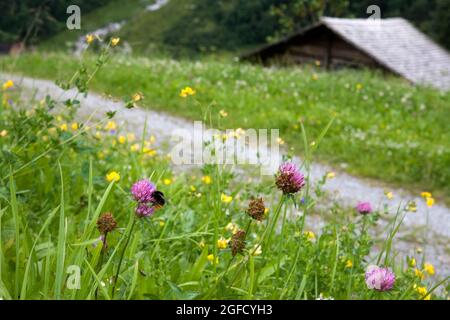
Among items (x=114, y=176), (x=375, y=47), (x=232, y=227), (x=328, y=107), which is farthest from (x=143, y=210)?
(x=375, y=47)

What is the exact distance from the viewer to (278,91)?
30.4ft

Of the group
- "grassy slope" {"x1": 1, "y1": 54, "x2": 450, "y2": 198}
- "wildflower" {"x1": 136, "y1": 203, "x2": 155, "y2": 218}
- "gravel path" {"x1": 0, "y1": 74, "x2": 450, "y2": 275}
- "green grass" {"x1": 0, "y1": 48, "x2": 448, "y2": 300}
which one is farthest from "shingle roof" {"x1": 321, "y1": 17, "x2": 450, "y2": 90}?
"wildflower" {"x1": 136, "y1": 203, "x2": 155, "y2": 218}

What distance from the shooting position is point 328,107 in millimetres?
8523

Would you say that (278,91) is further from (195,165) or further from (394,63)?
(394,63)

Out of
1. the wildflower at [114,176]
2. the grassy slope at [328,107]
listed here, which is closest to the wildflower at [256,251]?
the wildflower at [114,176]

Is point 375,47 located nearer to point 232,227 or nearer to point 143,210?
point 232,227

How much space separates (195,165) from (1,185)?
3536 mm

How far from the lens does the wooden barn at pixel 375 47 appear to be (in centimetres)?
1659

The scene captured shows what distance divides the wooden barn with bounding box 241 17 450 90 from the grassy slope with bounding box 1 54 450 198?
18.7 ft

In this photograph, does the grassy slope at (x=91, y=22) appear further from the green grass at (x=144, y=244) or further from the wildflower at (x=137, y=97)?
the wildflower at (x=137, y=97)

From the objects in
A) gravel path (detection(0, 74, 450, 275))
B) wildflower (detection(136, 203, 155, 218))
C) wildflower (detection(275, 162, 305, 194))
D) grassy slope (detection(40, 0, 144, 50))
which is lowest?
gravel path (detection(0, 74, 450, 275))

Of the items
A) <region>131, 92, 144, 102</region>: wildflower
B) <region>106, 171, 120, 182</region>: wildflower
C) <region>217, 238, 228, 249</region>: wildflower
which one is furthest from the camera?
<region>131, 92, 144, 102</region>: wildflower

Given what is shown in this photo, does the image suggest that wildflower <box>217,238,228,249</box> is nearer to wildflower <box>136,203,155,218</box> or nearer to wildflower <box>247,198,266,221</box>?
wildflower <box>247,198,266,221</box>

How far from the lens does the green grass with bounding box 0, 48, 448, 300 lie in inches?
69.7
